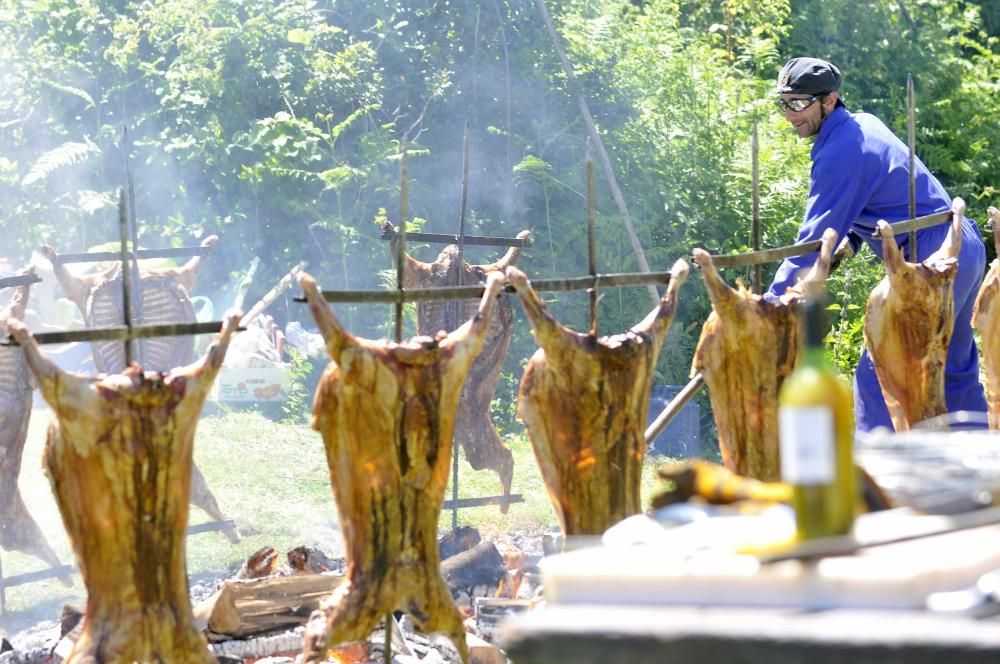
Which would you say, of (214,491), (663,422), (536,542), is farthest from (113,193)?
(663,422)

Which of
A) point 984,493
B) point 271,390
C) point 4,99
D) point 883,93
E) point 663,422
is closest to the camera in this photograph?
point 984,493

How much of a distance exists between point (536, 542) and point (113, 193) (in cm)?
667

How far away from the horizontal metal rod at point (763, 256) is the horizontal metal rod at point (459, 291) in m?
0.33

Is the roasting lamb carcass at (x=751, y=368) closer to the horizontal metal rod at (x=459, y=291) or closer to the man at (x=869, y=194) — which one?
the horizontal metal rod at (x=459, y=291)

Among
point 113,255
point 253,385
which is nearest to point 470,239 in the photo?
point 113,255

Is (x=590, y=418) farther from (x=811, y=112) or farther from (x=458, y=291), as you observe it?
(x=811, y=112)

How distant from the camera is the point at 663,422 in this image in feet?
22.8

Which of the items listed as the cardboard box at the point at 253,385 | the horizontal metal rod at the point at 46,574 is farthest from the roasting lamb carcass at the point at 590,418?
the cardboard box at the point at 253,385

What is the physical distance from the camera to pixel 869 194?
7.46 metres

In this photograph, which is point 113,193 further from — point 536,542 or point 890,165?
point 890,165

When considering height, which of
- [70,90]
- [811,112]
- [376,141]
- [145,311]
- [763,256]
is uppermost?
[70,90]

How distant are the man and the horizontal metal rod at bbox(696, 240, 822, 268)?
1.68 feet

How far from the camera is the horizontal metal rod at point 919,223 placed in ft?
23.3

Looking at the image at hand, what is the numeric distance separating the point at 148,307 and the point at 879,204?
177 inches
